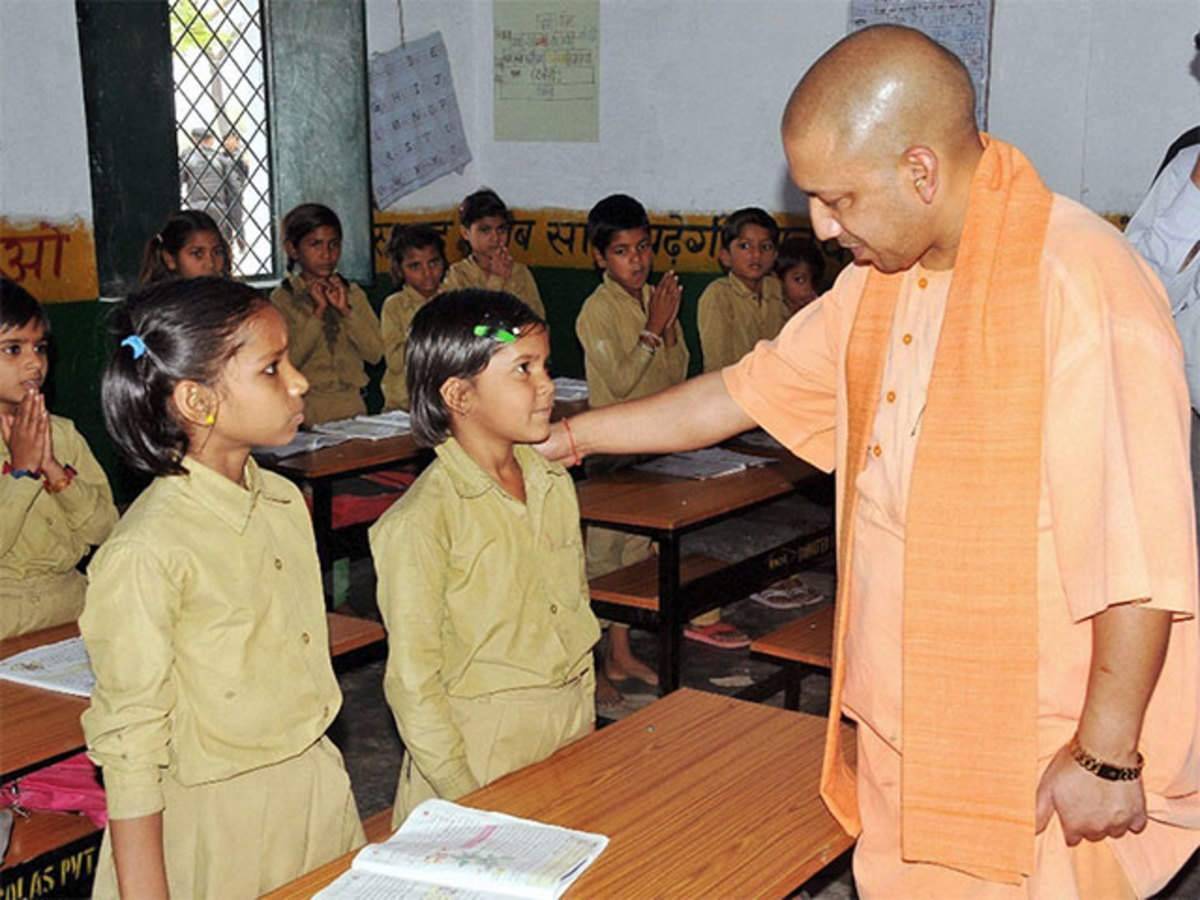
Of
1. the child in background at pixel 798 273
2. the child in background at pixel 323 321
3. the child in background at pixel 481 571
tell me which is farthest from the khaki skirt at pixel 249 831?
the child in background at pixel 798 273

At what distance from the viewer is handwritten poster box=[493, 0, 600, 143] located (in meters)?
7.12

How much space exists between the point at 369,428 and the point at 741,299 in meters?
1.75

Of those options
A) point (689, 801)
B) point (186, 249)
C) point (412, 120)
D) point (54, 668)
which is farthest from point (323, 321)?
point (689, 801)

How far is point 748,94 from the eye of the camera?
264 inches

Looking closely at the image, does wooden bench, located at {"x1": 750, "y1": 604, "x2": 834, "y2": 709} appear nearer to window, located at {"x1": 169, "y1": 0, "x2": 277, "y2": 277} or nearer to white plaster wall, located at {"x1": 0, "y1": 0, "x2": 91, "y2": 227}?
white plaster wall, located at {"x1": 0, "y1": 0, "x2": 91, "y2": 227}

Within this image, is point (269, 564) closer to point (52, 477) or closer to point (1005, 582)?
point (1005, 582)

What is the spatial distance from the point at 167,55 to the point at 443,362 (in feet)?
13.1

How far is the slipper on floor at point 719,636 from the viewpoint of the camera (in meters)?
4.82

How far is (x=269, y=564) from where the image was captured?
1.96 metres

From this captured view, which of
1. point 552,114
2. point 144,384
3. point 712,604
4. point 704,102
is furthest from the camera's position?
point 552,114

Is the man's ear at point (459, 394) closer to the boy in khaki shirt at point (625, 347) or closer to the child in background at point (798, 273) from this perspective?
the boy in khaki shirt at point (625, 347)

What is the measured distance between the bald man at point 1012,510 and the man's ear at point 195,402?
0.88 m

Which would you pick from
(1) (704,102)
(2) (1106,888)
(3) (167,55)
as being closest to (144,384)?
(2) (1106,888)

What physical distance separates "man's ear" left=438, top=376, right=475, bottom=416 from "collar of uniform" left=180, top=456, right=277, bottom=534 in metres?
0.45
